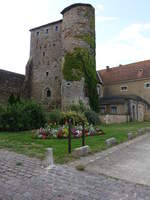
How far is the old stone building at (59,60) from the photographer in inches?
853

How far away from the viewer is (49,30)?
2775cm

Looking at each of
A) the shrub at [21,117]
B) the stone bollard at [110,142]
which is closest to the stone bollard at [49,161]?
the stone bollard at [110,142]

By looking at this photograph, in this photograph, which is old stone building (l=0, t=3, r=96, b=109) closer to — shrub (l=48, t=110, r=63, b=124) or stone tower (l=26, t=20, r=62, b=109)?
stone tower (l=26, t=20, r=62, b=109)

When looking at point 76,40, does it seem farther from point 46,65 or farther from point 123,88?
point 123,88

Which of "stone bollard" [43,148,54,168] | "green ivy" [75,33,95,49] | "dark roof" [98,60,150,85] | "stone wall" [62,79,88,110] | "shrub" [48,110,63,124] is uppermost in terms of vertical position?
"green ivy" [75,33,95,49]

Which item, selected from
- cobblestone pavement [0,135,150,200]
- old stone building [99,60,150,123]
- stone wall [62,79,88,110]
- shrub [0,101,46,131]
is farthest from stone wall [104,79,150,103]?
cobblestone pavement [0,135,150,200]

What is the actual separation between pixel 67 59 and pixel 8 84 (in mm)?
9129

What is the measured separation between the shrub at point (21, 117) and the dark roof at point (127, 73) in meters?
19.8

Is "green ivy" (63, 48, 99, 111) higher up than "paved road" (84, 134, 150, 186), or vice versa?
"green ivy" (63, 48, 99, 111)

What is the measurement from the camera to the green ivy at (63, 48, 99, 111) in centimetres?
2155

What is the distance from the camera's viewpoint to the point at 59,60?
1067 inches

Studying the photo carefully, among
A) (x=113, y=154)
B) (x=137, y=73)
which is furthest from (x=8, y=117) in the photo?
(x=137, y=73)

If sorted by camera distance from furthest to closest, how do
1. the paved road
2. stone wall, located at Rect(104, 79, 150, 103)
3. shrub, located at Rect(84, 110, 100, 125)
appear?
1. stone wall, located at Rect(104, 79, 150, 103)
2. shrub, located at Rect(84, 110, 100, 125)
3. the paved road

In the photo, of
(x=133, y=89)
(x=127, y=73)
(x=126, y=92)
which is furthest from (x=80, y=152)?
(x=127, y=73)
